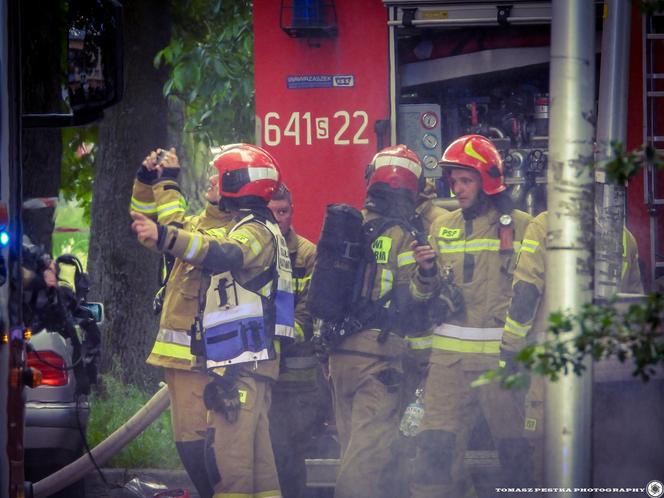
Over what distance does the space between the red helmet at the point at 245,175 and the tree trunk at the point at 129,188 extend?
13.0ft

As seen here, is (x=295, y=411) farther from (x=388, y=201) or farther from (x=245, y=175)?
(x=245, y=175)

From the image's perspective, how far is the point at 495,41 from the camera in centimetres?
802

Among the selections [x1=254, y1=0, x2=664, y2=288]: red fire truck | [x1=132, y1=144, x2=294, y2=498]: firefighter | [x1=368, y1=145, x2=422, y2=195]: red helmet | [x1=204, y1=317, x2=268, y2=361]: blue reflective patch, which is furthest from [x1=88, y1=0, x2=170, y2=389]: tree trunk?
[x1=204, y1=317, x2=268, y2=361]: blue reflective patch

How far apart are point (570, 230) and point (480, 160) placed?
311 centimetres

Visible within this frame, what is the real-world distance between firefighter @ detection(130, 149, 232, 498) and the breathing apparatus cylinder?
1.88ft

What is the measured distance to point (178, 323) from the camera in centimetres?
632

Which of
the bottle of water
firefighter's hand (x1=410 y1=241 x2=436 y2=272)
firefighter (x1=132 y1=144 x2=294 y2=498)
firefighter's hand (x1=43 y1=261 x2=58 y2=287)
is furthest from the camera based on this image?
the bottle of water

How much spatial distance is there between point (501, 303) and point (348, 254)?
0.90m

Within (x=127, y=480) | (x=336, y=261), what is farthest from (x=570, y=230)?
(x=127, y=480)

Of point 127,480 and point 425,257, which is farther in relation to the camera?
point 127,480

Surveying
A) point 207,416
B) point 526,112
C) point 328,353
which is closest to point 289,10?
point 526,112

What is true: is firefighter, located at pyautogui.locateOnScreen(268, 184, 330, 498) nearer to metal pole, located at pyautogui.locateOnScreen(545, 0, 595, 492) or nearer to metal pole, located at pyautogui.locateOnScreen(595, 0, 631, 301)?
metal pole, located at pyautogui.locateOnScreen(595, 0, 631, 301)

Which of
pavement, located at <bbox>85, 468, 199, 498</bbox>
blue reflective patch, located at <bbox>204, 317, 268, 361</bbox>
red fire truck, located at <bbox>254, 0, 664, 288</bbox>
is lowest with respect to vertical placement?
pavement, located at <bbox>85, 468, 199, 498</bbox>

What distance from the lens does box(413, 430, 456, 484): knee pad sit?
655 centimetres
